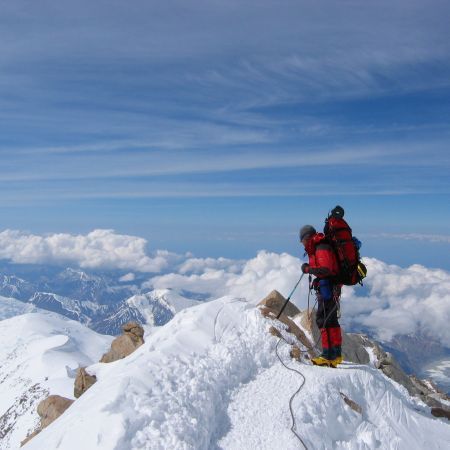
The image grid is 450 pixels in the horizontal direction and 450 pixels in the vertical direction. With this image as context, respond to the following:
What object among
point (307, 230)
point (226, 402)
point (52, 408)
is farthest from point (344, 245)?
point (52, 408)

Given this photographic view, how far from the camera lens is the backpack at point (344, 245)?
13.8m

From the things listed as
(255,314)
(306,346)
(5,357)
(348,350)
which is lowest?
(5,357)

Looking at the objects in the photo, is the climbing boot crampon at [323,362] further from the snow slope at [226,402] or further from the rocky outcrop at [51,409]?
the rocky outcrop at [51,409]

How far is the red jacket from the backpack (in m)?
0.22

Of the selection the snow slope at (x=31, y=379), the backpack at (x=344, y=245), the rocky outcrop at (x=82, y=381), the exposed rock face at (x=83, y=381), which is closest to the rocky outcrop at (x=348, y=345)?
the backpack at (x=344, y=245)

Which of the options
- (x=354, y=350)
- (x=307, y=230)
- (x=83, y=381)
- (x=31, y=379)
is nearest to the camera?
(x=307, y=230)

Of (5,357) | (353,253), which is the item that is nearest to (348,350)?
(353,253)

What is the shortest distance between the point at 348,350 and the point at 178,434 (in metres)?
17.3

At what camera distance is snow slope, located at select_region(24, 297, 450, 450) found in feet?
29.6

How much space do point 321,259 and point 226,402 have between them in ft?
17.9

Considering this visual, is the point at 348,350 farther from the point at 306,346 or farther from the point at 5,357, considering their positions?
the point at 5,357

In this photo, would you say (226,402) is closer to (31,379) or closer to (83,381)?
(83,381)

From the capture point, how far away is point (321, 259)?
13.9m

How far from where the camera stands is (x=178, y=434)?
888 centimetres
